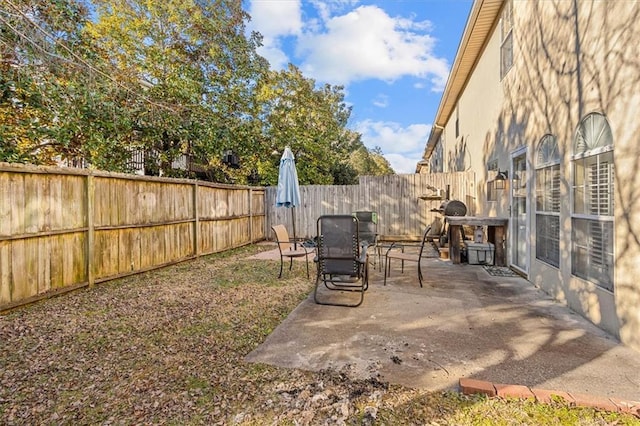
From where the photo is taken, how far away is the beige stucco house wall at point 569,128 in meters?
2.84

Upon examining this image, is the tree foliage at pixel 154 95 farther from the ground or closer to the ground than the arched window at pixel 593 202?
farther from the ground

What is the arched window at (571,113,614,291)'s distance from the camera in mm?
3186

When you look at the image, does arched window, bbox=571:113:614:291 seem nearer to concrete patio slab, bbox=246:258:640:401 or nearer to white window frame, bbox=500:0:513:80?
concrete patio slab, bbox=246:258:640:401

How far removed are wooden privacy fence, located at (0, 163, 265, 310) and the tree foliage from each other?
234 cm

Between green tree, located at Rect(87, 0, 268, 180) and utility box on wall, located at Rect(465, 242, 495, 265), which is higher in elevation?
green tree, located at Rect(87, 0, 268, 180)

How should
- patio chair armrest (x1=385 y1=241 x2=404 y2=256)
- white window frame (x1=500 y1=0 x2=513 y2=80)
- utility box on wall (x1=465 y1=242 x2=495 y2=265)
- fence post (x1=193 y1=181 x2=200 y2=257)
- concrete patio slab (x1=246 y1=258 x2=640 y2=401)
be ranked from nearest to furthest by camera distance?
concrete patio slab (x1=246 y1=258 x2=640 y2=401), patio chair armrest (x1=385 y1=241 x2=404 y2=256), white window frame (x1=500 y1=0 x2=513 y2=80), utility box on wall (x1=465 y1=242 x2=495 y2=265), fence post (x1=193 y1=181 x2=200 y2=257)

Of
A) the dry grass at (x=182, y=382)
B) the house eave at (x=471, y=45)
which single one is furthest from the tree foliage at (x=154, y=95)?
the house eave at (x=471, y=45)

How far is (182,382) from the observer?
92.4 inches

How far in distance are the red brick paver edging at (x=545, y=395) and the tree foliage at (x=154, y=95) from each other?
7292mm

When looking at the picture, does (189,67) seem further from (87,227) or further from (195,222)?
(87,227)

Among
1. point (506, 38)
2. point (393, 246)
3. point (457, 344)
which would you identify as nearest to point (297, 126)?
point (506, 38)

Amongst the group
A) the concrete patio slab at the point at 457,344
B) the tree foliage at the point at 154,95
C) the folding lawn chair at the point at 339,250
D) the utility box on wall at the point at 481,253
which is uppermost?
the tree foliage at the point at 154,95

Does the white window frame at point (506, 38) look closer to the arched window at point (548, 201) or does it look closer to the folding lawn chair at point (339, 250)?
the arched window at point (548, 201)

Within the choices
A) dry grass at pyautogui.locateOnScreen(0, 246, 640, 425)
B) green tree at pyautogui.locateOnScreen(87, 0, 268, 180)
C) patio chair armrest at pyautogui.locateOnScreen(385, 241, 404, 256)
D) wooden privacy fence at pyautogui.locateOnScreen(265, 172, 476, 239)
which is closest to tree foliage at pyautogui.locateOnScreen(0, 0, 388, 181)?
green tree at pyautogui.locateOnScreen(87, 0, 268, 180)
